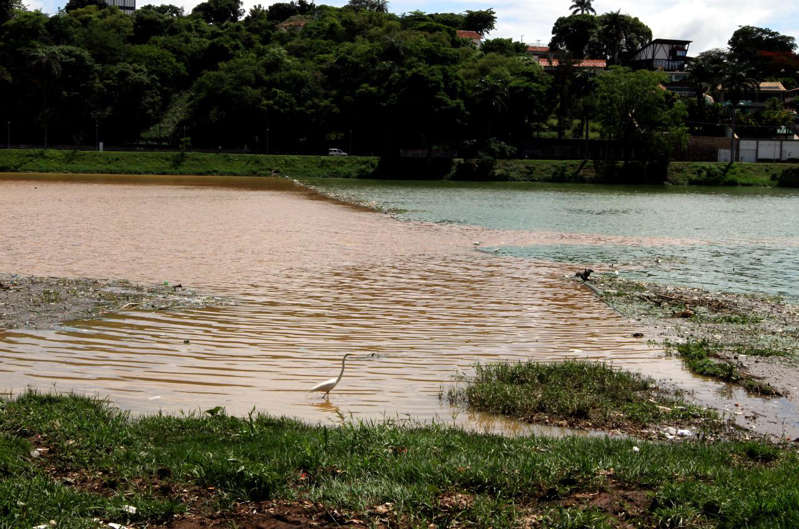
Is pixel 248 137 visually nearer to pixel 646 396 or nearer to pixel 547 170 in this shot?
pixel 547 170

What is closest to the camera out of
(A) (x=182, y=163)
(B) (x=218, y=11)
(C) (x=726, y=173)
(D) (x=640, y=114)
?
(A) (x=182, y=163)

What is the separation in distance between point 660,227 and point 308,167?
60675 millimetres

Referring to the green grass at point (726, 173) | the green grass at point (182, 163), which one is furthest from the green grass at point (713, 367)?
the green grass at point (726, 173)

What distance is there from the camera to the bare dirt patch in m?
13.1

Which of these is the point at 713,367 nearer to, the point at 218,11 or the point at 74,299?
the point at 74,299

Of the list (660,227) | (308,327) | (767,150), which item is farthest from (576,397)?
(767,150)

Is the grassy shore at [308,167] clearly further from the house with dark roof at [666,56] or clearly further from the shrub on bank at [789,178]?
the house with dark roof at [666,56]

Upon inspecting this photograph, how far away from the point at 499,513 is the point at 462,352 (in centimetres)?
630

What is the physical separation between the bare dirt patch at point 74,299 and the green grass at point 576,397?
22.9ft

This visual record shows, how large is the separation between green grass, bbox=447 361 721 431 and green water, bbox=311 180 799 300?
1037 cm

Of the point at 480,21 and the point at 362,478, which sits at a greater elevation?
the point at 480,21

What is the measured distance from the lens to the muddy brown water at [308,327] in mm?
9406

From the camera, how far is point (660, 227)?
37.6 meters

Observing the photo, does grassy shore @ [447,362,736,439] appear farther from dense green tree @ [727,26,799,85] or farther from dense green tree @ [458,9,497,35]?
dense green tree @ [458,9,497,35]
